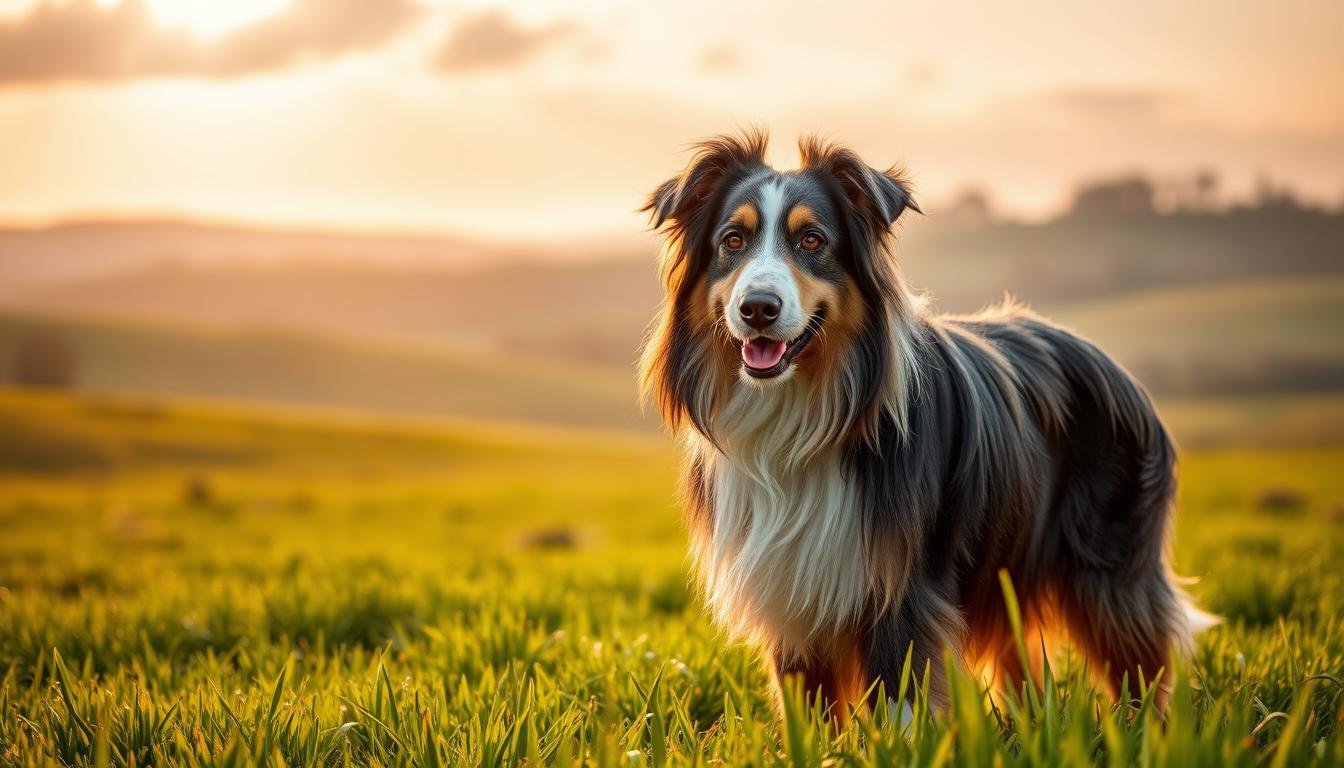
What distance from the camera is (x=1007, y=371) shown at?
3828 mm

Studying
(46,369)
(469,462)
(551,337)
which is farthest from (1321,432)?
(551,337)

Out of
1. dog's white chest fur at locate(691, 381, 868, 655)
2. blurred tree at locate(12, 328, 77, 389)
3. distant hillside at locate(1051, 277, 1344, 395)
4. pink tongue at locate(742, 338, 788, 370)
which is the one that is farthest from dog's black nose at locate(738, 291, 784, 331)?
blurred tree at locate(12, 328, 77, 389)

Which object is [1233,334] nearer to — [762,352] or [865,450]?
[865,450]

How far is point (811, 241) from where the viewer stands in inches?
139

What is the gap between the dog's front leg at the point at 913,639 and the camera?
336 centimetres

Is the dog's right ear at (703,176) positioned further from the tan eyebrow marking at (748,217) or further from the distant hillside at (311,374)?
the distant hillside at (311,374)

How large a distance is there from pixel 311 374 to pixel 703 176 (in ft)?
190

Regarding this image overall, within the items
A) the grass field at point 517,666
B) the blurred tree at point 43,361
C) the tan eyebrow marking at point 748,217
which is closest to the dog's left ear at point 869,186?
the tan eyebrow marking at point 748,217

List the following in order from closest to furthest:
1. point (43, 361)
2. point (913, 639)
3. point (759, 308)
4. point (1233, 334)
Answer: point (759, 308)
point (913, 639)
point (43, 361)
point (1233, 334)

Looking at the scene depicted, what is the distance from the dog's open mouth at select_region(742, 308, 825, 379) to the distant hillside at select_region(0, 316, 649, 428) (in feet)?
172

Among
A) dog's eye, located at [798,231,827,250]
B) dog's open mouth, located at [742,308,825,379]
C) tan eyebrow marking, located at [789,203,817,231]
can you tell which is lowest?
dog's open mouth, located at [742,308,825,379]

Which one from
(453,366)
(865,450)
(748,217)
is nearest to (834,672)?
(865,450)

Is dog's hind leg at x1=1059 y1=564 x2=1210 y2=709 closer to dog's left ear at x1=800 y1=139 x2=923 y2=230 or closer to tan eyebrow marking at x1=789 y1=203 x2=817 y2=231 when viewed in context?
dog's left ear at x1=800 y1=139 x2=923 y2=230

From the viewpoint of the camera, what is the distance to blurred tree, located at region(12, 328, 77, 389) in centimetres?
5116
